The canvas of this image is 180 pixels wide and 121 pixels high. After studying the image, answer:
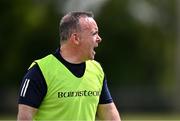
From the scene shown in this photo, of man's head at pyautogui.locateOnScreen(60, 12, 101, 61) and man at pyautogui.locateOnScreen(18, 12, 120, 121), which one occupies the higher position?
man's head at pyautogui.locateOnScreen(60, 12, 101, 61)

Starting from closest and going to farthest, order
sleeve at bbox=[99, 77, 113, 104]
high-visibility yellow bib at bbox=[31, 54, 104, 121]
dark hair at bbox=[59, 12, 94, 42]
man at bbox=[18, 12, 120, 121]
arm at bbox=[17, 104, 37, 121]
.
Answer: arm at bbox=[17, 104, 37, 121]
man at bbox=[18, 12, 120, 121]
high-visibility yellow bib at bbox=[31, 54, 104, 121]
dark hair at bbox=[59, 12, 94, 42]
sleeve at bbox=[99, 77, 113, 104]

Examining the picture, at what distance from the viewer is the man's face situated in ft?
27.2

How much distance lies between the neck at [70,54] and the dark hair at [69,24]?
0.08 meters

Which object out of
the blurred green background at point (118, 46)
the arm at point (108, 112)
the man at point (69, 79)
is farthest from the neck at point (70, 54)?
the blurred green background at point (118, 46)

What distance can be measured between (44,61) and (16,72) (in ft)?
115

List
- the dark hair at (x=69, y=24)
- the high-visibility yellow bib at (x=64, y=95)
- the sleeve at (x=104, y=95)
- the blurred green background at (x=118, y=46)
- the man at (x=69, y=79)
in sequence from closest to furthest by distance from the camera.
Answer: the man at (x=69, y=79), the high-visibility yellow bib at (x=64, y=95), the dark hair at (x=69, y=24), the sleeve at (x=104, y=95), the blurred green background at (x=118, y=46)

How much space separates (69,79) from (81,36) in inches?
15.5

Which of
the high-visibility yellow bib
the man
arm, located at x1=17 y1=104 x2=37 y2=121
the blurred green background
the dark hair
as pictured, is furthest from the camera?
the blurred green background

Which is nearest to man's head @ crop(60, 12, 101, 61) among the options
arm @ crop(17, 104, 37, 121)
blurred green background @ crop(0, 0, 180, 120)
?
arm @ crop(17, 104, 37, 121)

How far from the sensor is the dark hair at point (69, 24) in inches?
324

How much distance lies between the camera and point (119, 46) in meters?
47.5

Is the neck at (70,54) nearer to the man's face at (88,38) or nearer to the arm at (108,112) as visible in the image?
the man's face at (88,38)

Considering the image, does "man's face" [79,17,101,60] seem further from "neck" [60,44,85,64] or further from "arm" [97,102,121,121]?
"arm" [97,102,121,121]

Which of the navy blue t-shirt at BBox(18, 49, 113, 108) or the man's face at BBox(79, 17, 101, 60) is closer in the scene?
the navy blue t-shirt at BBox(18, 49, 113, 108)
